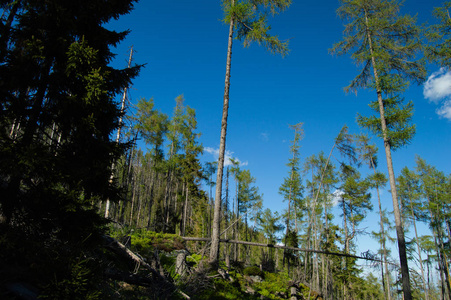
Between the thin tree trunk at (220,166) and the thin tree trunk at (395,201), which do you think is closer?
the thin tree trunk at (220,166)

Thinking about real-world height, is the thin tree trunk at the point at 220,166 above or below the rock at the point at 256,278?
above

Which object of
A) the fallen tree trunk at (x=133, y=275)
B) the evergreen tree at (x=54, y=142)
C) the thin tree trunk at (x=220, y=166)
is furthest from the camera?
the thin tree trunk at (x=220, y=166)

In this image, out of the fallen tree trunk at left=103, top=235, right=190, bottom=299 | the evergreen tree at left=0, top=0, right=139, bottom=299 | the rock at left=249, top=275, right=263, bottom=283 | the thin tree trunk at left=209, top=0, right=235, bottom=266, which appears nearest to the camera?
the evergreen tree at left=0, top=0, right=139, bottom=299

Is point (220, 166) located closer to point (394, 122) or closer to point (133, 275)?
point (133, 275)

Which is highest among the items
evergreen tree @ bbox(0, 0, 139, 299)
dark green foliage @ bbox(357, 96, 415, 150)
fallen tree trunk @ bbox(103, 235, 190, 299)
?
dark green foliage @ bbox(357, 96, 415, 150)

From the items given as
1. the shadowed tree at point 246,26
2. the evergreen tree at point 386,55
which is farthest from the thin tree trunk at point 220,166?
the evergreen tree at point 386,55

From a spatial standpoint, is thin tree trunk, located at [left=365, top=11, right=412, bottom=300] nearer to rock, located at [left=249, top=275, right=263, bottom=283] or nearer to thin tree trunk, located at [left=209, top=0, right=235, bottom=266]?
rock, located at [left=249, top=275, right=263, bottom=283]

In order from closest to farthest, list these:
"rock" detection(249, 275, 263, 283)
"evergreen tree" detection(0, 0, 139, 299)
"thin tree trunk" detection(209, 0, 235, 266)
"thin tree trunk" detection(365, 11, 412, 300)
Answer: "evergreen tree" detection(0, 0, 139, 299), "thin tree trunk" detection(209, 0, 235, 266), "thin tree trunk" detection(365, 11, 412, 300), "rock" detection(249, 275, 263, 283)

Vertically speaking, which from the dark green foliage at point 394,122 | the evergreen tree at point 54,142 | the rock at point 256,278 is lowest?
the rock at point 256,278

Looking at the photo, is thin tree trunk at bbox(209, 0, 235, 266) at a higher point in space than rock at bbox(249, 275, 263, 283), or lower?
higher

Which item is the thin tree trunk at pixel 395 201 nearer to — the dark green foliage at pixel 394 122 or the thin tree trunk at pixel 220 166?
the dark green foliage at pixel 394 122

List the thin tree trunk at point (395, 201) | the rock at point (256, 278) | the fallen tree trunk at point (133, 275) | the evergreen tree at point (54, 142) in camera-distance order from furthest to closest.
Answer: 1. the rock at point (256, 278)
2. the thin tree trunk at point (395, 201)
3. the fallen tree trunk at point (133, 275)
4. the evergreen tree at point (54, 142)

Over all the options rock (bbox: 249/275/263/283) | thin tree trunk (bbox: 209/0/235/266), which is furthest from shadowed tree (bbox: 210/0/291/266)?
rock (bbox: 249/275/263/283)

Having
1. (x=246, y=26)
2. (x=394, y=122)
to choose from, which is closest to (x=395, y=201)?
(x=394, y=122)
